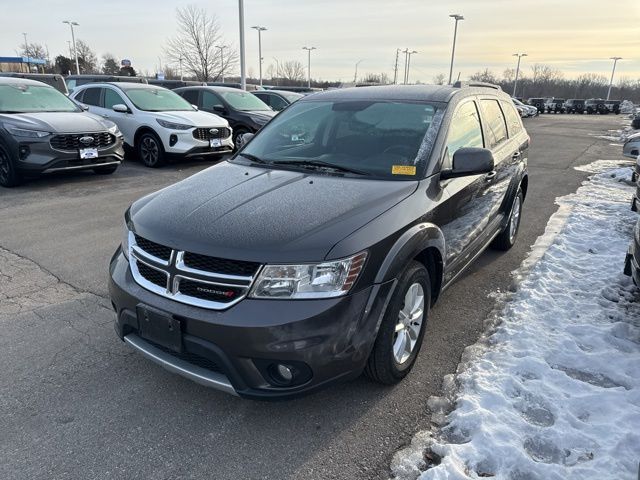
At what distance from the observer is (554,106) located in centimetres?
6066

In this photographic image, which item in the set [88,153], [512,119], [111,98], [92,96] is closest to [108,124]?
[88,153]

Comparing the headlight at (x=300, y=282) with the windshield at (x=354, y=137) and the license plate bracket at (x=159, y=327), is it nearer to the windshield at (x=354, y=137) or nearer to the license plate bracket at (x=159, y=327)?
the license plate bracket at (x=159, y=327)

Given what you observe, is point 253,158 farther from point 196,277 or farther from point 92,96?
point 92,96

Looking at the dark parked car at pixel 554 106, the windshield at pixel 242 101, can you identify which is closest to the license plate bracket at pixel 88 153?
the windshield at pixel 242 101

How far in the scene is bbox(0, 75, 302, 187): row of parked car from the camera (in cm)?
764

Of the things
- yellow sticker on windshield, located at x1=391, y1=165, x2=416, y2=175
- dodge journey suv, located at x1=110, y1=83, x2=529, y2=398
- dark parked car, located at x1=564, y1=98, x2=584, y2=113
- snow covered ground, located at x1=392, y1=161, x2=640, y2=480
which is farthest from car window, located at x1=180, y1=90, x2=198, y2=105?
dark parked car, located at x1=564, y1=98, x2=584, y2=113

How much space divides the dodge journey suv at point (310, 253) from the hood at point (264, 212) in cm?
1

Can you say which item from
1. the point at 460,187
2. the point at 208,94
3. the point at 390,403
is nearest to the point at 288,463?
the point at 390,403

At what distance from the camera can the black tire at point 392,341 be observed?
2.59 meters

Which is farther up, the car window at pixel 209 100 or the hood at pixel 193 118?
the car window at pixel 209 100

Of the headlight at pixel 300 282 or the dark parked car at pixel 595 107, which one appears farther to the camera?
the dark parked car at pixel 595 107

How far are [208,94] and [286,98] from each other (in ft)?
10.5

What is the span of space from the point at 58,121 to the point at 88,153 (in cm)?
68

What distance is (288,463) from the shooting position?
235cm
